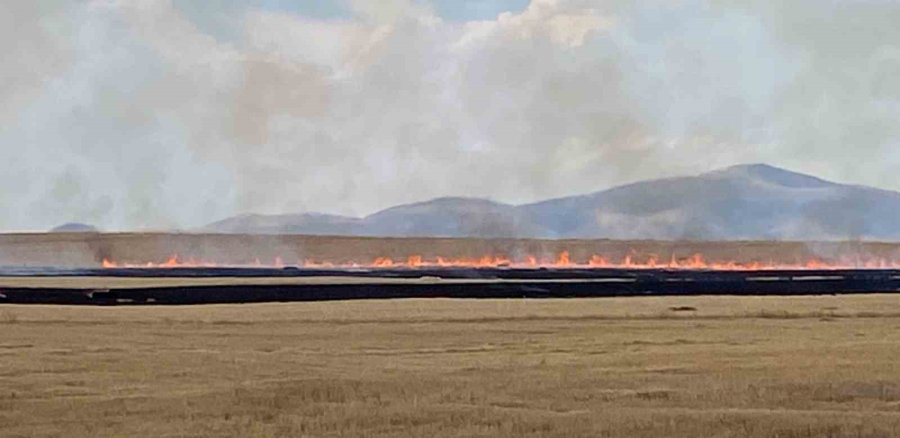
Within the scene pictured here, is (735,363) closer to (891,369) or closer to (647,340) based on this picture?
(891,369)

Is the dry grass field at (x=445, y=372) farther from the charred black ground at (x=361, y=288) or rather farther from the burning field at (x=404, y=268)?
the burning field at (x=404, y=268)

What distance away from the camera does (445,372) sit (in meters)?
26.2

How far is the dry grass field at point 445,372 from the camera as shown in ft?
63.5

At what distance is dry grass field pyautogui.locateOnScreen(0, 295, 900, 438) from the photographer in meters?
19.4

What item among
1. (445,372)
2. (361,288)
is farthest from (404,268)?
(445,372)

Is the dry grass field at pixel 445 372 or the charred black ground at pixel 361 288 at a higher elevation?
the charred black ground at pixel 361 288

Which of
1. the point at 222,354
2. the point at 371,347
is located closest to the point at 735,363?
the point at 371,347

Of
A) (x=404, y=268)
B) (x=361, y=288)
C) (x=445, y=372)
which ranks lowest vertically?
(x=445, y=372)

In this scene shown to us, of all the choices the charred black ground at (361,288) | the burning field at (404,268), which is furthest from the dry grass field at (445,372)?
the burning field at (404,268)

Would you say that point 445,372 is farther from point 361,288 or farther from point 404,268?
point 404,268

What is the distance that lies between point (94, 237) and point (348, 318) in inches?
4266

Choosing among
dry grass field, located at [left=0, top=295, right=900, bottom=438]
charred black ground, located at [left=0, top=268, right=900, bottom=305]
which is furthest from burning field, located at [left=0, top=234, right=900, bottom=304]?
dry grass field, located at [left=0, top=295, right=900, bottom=438]

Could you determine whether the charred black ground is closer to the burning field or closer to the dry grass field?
the burning field

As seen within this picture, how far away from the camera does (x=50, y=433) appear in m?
18.8
